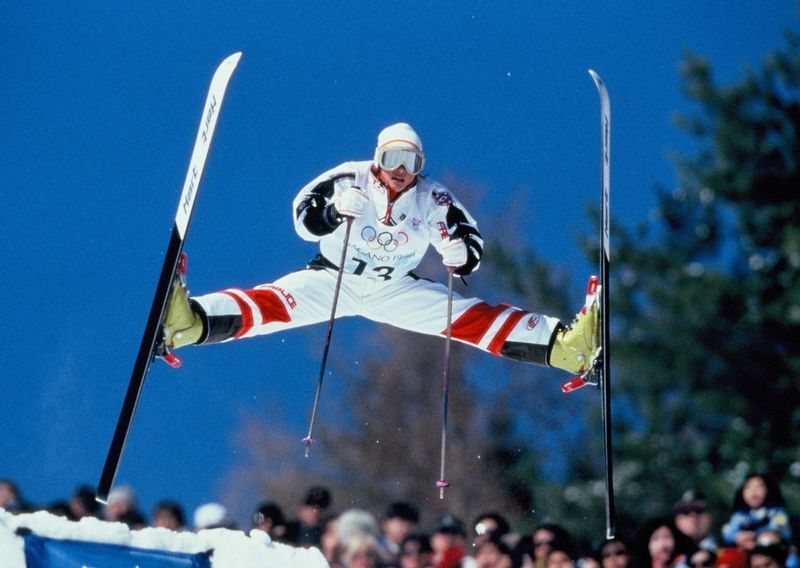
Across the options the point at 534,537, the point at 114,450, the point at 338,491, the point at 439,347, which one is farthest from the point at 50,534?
the point at 439,347

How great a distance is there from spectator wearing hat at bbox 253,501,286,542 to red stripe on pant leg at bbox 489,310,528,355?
4.50 ft

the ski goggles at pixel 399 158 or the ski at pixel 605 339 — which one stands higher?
the ski goggles at pixel 399 158

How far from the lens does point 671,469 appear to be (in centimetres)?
1320

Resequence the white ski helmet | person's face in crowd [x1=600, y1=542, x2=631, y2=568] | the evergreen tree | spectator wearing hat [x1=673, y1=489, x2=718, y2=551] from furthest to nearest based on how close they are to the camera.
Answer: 1. the evergreen tree
2. the white ski helmet
3. spectator wearing hat [x1=673, y1=489, x2=718, y2=551]
4. person's face in crowd [x1=600, y1=542, x2=631, y2=568]

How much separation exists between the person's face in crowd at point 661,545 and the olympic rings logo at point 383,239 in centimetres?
183

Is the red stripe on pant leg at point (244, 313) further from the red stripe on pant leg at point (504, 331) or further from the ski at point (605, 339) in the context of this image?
the ski at point (605, 339)

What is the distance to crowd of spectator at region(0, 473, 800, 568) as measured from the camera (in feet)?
20.2

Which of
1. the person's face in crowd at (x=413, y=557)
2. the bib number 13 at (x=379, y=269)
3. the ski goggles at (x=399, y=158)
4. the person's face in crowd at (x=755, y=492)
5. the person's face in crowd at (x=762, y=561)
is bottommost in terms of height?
the person's face in crowd at (x=762, y=561)

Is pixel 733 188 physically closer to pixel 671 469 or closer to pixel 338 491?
pixel 671 469

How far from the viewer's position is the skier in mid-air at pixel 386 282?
676cm

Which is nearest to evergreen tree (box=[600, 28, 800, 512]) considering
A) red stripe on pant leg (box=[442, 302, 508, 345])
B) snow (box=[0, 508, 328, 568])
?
red stripe on pant leg (box=[442, 302, 508, 345])

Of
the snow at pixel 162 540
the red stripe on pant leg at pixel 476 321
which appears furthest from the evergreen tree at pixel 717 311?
the snow at pixel 162 540

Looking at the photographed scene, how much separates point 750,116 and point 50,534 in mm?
12789

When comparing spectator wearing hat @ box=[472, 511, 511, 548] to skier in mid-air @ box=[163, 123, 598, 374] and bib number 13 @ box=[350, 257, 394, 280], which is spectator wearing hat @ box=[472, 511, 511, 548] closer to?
skier in mid-air @ box=[163, 123, 598, 374]
